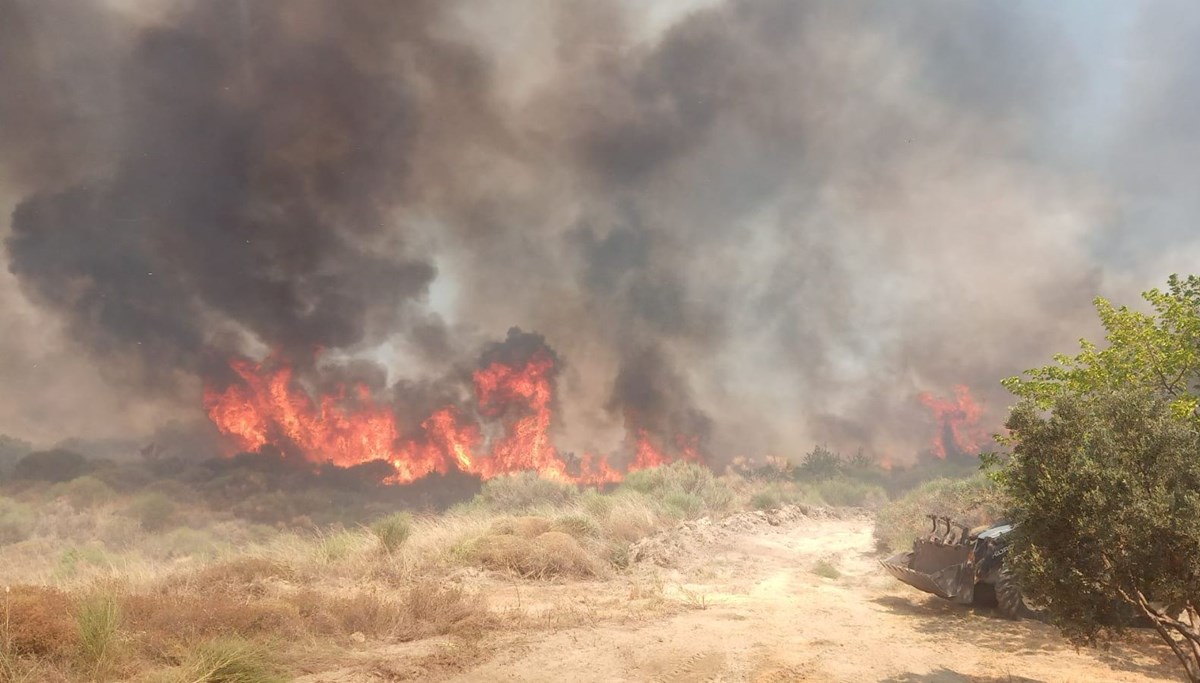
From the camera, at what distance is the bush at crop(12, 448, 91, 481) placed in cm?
3350

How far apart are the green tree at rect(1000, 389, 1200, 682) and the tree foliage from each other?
0.03 ft

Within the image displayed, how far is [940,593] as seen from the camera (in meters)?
12.5

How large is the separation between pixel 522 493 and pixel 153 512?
1985 centimetres

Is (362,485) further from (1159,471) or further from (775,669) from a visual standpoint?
(1159,471)

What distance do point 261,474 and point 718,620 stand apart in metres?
36.4

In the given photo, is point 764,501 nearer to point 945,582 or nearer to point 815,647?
point 945,582

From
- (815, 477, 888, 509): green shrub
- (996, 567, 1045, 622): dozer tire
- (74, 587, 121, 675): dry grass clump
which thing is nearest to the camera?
(74, 587, 121, 675): dry grass clump

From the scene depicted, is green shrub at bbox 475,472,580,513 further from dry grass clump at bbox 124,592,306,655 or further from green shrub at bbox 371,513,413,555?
dry grass clump at bbox 124,592,306,655

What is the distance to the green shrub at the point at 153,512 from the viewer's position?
28538 mm

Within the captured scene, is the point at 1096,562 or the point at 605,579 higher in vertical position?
the point at 1096,562

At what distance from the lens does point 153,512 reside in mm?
29656

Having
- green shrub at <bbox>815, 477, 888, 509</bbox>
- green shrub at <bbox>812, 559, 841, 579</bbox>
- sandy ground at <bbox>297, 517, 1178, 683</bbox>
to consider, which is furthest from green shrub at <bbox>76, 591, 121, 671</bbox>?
green shrub at <bbox>815, 477, 888, 509</bbox>

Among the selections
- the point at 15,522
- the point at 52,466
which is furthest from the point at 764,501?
the point at 52,466

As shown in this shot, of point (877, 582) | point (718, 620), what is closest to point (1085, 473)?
point (718, 620)
